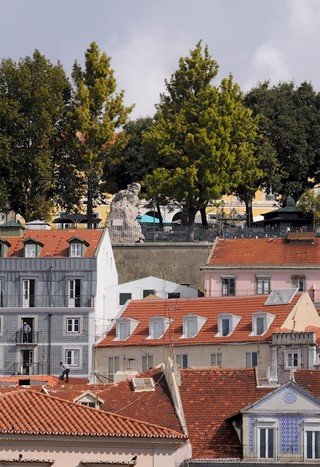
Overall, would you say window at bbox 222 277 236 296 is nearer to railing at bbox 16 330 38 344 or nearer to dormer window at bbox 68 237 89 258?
dormer window at bbox 68 237 89 258

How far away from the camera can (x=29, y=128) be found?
414ft

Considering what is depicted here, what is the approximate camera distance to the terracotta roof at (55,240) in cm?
11012

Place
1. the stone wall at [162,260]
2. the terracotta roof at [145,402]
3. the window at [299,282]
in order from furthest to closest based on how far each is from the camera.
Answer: the stone wall at [162,260]
the window at [299,282]
the terracotta roof at [145,402]

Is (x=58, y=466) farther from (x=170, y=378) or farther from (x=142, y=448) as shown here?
(x=170, y=378)

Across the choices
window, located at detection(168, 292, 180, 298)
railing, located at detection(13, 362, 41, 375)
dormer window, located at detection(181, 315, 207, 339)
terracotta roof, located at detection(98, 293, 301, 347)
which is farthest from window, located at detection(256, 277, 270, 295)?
railing, located at detection(13, 362, 41, 375)

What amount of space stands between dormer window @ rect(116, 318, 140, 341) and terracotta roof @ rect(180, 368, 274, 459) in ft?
111

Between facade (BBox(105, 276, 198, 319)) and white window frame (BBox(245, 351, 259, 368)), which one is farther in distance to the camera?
facade (BBox(105, 276, 198, 319))

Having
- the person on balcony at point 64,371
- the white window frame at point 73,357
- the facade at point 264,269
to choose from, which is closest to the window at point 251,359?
the person on balcony at point 64,371

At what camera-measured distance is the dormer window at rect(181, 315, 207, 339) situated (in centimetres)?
10000

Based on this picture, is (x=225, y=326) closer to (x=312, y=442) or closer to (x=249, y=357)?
(x=249, y=357)

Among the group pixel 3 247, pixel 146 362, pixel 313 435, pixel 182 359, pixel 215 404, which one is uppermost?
pixel 3 247

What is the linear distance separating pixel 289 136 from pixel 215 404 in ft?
235

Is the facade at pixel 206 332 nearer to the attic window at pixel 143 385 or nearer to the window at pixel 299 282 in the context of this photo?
the window at pixel 299 282

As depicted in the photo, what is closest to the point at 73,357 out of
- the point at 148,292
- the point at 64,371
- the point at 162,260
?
the point at 64,371
